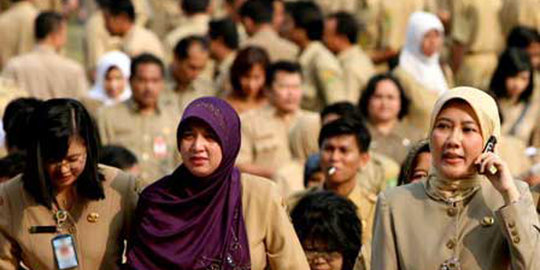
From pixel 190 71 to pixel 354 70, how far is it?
1.65m

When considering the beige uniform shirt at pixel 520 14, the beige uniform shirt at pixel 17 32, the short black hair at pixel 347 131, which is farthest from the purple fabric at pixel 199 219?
the beige uniform shirt at pixel 520 14

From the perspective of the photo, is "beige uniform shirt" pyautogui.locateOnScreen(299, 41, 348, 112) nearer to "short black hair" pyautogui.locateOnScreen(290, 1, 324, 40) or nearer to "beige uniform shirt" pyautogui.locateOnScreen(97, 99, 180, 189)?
"short black hair" pyautogui.locateOnScreen(290, 1, 324, 40)

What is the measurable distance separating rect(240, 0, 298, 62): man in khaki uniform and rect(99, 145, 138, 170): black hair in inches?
235

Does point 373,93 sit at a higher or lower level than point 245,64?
lower

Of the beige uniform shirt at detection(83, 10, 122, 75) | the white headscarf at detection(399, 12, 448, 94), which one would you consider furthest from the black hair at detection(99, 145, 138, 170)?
the beige uniform shirt at detection(83, 10, 122, 75)

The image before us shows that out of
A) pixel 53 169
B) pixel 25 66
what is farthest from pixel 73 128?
pixel 25 66

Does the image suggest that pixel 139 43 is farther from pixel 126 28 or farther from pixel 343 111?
pixel 343 111

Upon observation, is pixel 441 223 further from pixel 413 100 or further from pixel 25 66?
pixel 25 66

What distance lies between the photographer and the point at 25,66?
16.9 m

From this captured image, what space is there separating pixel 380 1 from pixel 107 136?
6.58 meters

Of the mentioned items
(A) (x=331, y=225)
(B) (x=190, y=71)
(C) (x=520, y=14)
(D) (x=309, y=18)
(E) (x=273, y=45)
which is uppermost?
(D) (x=309, y=18)

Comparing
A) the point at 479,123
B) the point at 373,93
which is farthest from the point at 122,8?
the point at 479,123

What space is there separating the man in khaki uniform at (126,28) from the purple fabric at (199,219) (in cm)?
969

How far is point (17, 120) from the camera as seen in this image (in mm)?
11539
